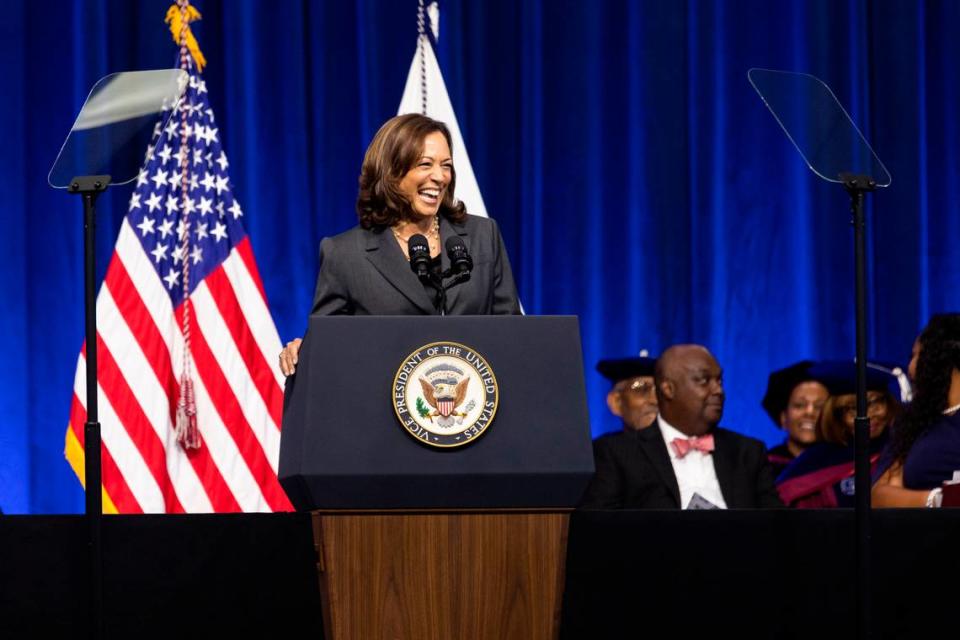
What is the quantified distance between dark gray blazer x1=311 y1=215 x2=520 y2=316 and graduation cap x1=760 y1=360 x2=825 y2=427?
2.83 m

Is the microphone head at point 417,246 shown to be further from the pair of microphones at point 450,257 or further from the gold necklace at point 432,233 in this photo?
the gold necklace at point 432,233

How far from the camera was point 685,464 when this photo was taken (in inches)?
183

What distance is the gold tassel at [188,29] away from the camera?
5.13 meters

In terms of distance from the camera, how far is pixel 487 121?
569cm

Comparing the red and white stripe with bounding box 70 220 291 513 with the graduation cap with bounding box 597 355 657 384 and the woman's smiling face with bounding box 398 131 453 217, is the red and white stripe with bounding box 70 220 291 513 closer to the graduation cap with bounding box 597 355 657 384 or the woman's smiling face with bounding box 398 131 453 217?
the graduation cap with bounding box 597 355 657 384

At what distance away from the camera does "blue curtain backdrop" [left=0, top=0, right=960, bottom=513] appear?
18.2 feet

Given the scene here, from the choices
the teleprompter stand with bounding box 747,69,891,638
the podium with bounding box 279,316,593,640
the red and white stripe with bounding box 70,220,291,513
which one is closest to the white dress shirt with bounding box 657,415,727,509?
the red and white stripe with bounding box 70,220,291,513

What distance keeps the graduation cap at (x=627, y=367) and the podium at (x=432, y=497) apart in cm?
322

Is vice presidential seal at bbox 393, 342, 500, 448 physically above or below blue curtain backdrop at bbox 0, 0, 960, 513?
below

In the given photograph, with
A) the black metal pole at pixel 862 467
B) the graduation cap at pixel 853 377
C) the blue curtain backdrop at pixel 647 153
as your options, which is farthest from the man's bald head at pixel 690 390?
the black metal pole at pixel 862 467

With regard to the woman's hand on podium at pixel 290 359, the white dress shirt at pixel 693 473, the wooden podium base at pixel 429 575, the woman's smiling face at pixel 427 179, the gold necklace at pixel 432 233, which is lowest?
the white dress shirt at pixel 693 473

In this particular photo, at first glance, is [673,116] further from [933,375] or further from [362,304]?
[362,304]

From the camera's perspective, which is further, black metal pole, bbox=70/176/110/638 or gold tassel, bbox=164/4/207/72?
gold tassel, bbox=164/4/207/72

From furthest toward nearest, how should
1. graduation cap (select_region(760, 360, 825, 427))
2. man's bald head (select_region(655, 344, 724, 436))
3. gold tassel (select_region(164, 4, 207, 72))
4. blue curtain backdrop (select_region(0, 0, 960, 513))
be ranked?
blue curtain backdrop (select_region(0, 0, 960, 513)) < graduation cap (select_region(760, 360, 825, 427)) < gold tassel (select_region(164, 4, 207, 72)) < man's bald head (select_region(655, 344, 724, 436))
